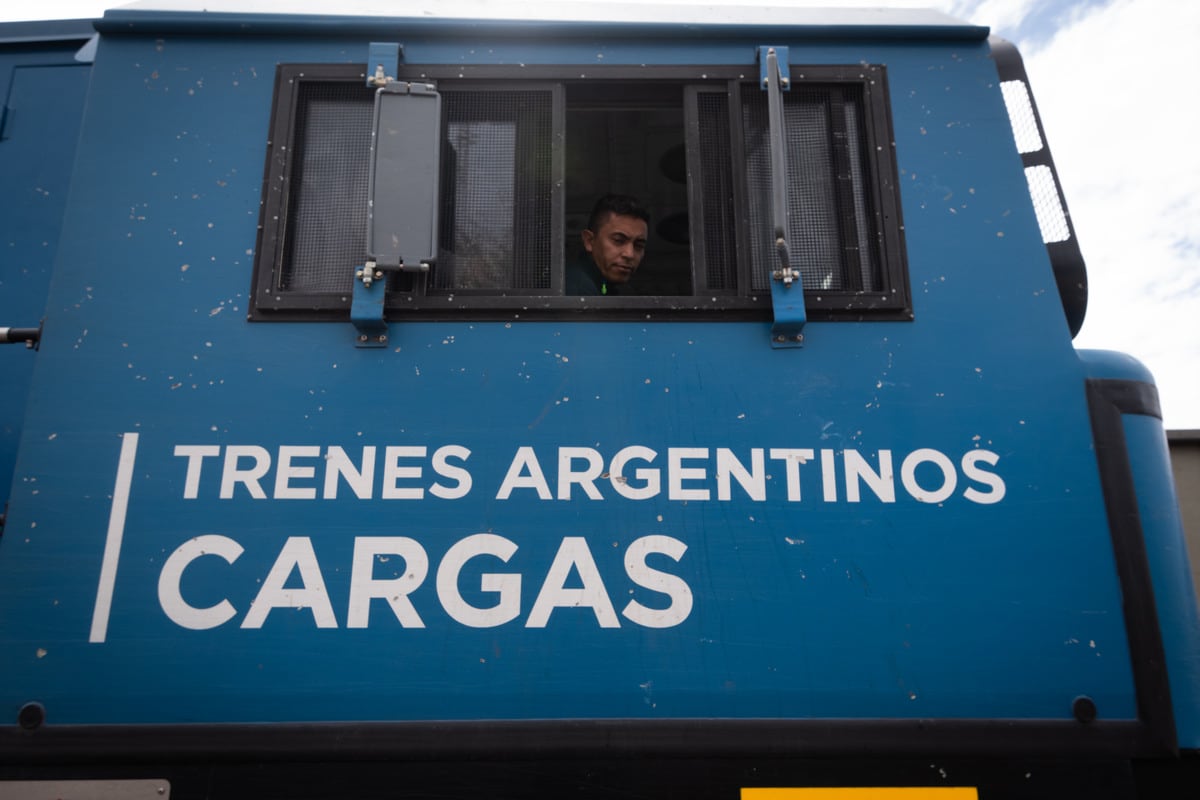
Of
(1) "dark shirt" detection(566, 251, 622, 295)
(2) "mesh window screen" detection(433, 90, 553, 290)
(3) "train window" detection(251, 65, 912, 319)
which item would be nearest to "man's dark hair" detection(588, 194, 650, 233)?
(1) "dark shirt" detection(566, 251, 622, 295)

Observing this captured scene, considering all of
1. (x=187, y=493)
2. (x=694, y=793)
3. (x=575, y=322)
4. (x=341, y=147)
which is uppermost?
(x=341, y=147)

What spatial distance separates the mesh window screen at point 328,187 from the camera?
1.96 metres

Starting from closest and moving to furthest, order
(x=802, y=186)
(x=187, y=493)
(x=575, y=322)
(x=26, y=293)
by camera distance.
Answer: (x=187, y=493) → (x=575, y=322) → (x=802, y=186) → (x=26, y=293)

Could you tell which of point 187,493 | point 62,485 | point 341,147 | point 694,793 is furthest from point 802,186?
point 62,485

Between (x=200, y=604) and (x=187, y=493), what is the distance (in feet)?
0.80

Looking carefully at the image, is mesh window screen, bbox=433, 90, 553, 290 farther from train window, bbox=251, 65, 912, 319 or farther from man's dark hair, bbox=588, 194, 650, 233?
man's dark hair, bbox=588, 194, 650, 233

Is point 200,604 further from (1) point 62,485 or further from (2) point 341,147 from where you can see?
(2) point 341,147

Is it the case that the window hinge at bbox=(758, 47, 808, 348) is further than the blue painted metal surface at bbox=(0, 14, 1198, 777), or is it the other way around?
the window hinge at bbox=(758, 47, 808, 348)

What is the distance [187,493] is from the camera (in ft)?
5.76

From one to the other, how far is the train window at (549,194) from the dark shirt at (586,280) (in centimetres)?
24

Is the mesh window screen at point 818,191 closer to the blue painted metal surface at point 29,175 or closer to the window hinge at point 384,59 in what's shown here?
the window hinge at point 384,59

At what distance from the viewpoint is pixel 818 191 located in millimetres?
2043

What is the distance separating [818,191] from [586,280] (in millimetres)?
657

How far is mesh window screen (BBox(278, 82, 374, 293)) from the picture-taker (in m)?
1.96
